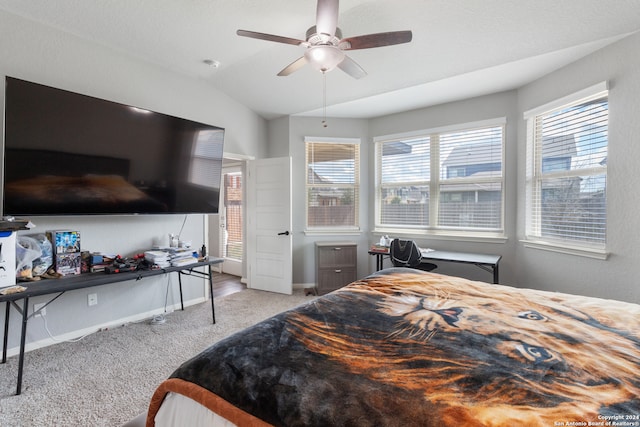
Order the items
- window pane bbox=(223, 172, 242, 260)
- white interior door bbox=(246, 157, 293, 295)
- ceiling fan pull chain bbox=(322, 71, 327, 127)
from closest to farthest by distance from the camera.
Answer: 1. ceiling fan pull chain bbox=(322, 71, 327, 127)
2. white interior door bbox=(246, 157, 293, 295)
3. window pane bbox=(223, 172, 242, 260)

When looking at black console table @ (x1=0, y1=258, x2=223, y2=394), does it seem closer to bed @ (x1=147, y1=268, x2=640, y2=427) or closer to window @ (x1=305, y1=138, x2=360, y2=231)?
bed @ (x1=147, y1=268, x2=640, y2=427)

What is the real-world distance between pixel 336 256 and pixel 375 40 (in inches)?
115

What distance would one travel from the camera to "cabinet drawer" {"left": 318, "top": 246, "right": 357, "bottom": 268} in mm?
4215

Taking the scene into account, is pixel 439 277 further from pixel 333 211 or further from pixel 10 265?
pixel 10 265

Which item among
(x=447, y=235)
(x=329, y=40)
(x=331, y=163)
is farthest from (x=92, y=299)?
(x=447, y=235)

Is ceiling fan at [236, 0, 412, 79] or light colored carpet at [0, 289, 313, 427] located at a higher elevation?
ceiling fan at [236, 0, 412, 79]

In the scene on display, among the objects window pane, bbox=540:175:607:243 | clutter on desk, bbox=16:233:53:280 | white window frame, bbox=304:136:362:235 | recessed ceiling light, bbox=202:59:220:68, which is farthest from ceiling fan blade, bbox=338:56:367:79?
clutter on desk, bbox=16:233:53:280

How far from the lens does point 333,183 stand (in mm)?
4734

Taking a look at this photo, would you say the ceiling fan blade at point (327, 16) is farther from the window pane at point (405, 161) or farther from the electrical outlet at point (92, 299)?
the electrical outlet at point (92, 299)

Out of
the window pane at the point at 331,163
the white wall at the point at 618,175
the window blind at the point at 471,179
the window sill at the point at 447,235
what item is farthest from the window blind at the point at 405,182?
the white wall at the point at 618,175

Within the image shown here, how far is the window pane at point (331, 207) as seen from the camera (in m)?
4.70

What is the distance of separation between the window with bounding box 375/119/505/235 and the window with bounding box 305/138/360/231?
411 millimetres

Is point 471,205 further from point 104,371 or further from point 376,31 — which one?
point 104,371

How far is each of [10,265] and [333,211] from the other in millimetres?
3623
